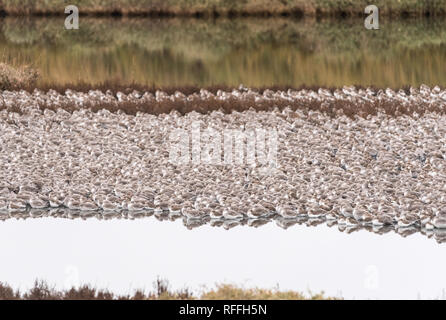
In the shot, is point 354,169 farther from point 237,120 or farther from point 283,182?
point 237,120

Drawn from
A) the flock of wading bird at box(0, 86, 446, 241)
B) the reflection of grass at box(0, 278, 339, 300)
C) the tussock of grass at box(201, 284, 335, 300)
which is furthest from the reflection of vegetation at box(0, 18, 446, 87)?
the tussock of grass at box(201, 284, 335, 300)

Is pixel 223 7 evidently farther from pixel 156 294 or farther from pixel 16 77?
pixel 156 294

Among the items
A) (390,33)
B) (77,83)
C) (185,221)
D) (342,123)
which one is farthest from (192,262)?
(390,33)

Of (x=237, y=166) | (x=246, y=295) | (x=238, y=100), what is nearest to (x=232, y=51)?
(x=238, y=100)

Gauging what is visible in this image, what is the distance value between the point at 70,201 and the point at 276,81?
34.2ft

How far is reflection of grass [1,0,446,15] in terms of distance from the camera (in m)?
40.8

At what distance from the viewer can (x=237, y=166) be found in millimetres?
11742

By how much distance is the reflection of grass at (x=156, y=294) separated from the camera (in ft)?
21.4

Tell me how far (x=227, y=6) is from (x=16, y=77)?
2585cm

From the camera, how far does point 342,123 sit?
552 inches

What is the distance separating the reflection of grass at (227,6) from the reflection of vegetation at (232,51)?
1381 millimetres

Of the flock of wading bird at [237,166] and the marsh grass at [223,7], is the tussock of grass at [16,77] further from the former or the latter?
the marsh grass at [223,7]

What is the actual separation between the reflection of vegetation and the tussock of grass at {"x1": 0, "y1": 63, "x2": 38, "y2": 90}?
0.83 meters
